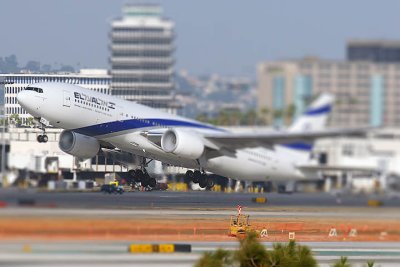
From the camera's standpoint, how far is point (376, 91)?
4870 inches

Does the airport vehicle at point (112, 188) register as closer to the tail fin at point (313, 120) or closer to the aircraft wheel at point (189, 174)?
the aircraft wheel at point (189, 174)

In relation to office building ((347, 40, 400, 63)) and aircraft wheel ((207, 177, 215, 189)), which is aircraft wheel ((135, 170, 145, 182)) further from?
office building ((347, 40, 400, 63))

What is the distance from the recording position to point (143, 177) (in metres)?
44.0

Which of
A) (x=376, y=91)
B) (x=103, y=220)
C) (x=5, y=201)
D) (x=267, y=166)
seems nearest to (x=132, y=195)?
(x=103, y=220)

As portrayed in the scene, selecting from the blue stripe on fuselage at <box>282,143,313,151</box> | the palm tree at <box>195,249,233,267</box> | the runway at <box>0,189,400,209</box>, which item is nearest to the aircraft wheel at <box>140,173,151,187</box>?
the runway at <box>0,189,400,209</box>

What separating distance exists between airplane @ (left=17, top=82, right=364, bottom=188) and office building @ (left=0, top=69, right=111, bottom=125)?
45cm

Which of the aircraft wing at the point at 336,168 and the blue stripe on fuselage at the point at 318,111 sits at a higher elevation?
the blue stripe on fuselage at the point at 318,111

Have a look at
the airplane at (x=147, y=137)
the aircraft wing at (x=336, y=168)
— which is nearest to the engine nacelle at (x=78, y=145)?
the airplane at (x=147, y=137)

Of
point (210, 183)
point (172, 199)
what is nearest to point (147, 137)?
point (210, 183)

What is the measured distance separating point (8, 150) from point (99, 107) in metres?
7.36

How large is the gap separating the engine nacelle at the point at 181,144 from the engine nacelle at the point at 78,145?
169 inches

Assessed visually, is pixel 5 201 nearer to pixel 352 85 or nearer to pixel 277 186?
pixel 277 186

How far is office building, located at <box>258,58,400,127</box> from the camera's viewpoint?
11609 centimetres

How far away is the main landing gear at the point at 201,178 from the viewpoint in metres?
46.5
